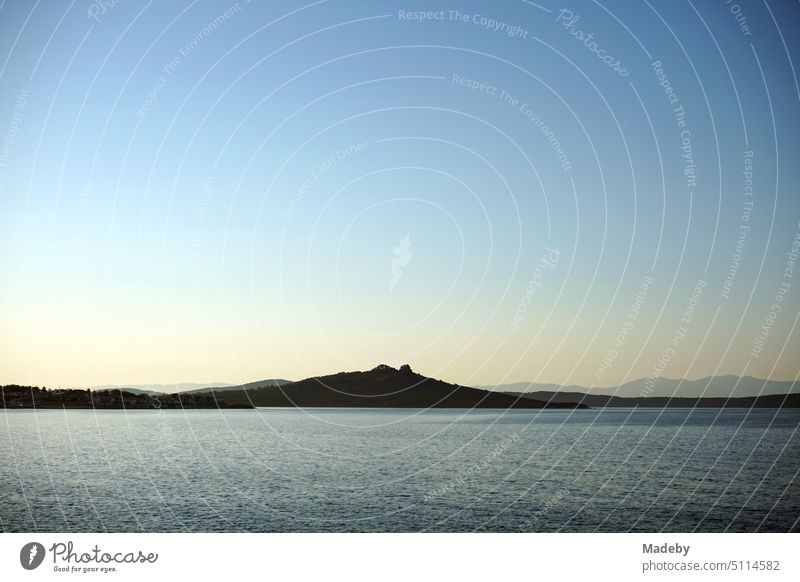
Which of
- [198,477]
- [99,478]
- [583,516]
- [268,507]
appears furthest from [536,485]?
[99,478]

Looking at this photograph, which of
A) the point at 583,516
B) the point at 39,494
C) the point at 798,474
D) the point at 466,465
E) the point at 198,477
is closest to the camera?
the point at 583,516
